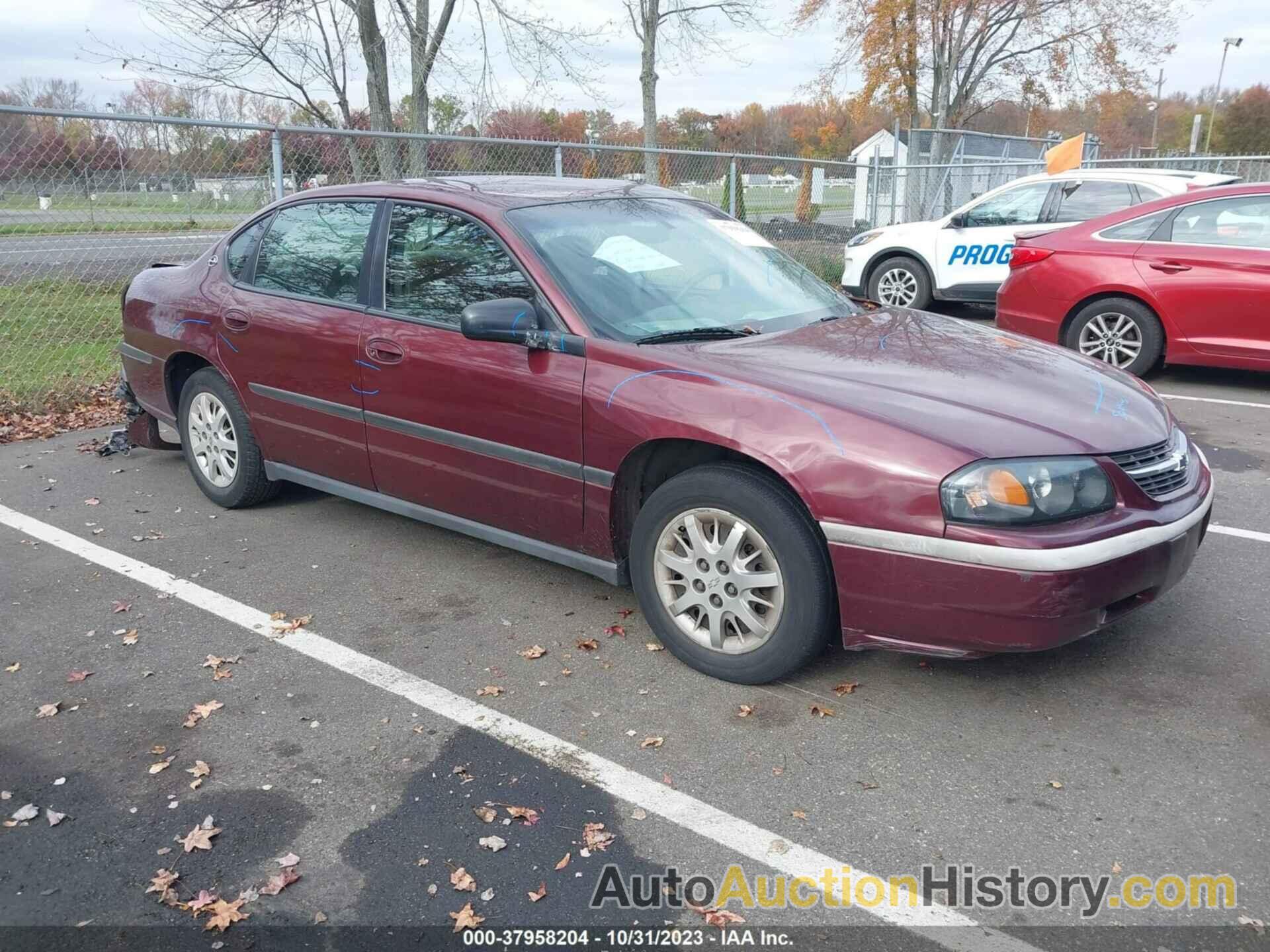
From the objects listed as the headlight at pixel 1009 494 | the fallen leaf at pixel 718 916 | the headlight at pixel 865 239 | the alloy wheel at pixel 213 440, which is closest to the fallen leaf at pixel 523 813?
the fallen leaf at pixel 718 916

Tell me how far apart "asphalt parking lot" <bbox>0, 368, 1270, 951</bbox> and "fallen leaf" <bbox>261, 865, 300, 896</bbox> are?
0.4 inches

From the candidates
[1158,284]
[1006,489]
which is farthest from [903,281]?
[1006,489]

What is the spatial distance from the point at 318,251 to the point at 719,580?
2.61 m

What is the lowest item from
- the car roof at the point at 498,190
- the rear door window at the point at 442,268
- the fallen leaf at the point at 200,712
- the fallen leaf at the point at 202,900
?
the fallen leaf at the point at 202,900

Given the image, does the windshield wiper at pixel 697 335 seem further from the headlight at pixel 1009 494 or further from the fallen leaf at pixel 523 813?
the fallen leaf at pixel 523 813

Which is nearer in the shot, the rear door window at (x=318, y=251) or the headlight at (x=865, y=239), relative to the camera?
the rear door window at (x=318, y=251)

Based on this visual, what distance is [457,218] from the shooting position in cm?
424

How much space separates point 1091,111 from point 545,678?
31.9 metres

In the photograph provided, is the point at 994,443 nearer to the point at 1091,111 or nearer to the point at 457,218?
the point at 457,218

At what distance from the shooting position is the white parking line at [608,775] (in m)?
2.44

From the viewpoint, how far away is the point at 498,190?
14.5ft

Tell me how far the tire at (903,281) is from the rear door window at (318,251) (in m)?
8.19

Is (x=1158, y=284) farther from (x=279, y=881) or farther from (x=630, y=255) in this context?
(x=279, y=881)

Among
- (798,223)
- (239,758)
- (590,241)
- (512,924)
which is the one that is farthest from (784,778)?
(798,223)
